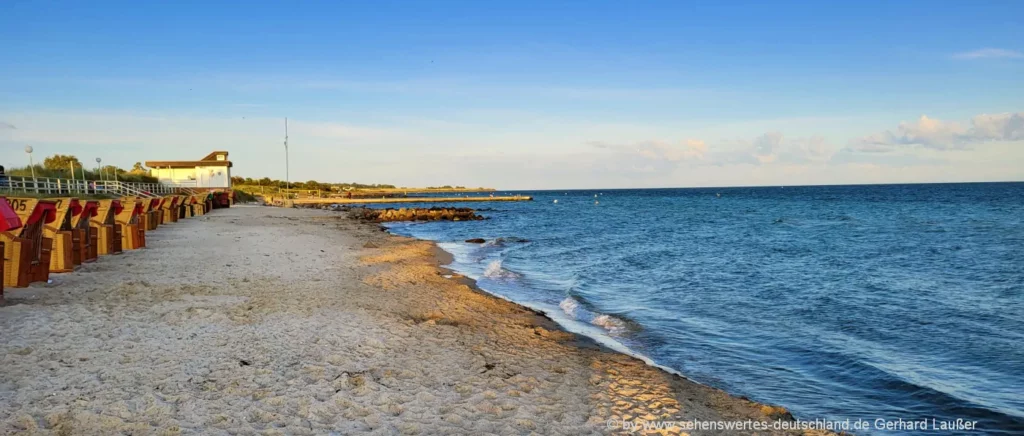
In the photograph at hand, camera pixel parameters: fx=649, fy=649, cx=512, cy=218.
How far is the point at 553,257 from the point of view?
2352cm

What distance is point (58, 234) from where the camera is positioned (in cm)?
1198

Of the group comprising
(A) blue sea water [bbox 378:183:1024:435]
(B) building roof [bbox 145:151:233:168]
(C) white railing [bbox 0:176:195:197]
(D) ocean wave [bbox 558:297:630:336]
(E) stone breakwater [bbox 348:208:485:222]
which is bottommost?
(A) blue sea water [bbox 378:183:1024:435]

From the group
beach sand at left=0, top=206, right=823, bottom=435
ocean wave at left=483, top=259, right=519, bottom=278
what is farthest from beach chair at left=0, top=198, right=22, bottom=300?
ocean wave at left=483, top=259, right=519, bottom=278

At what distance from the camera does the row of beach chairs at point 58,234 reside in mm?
9992

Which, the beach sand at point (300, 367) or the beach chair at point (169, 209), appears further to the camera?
the beach chair at point (169, 209)

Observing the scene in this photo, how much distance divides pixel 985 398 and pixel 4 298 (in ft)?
42.0

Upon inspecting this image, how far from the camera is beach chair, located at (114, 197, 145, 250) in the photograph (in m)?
17.3

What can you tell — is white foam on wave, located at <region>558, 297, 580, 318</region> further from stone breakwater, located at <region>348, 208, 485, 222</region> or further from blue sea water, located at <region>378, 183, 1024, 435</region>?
stone breakwater, located at <region>348, 208, 485, 222</region>

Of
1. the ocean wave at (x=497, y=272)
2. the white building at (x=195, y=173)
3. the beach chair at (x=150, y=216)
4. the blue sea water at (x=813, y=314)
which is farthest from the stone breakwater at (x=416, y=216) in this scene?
the ocean wave at (x=497, y=272)

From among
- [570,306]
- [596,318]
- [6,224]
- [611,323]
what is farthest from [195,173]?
[611,323]

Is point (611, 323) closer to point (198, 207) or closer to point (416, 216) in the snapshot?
point (198, 207)

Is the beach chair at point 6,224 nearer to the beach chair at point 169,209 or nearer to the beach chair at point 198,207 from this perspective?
the beach chair at point 169,209

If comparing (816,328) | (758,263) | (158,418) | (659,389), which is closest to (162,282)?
(158,418)

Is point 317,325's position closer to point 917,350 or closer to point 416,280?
point 416,280
